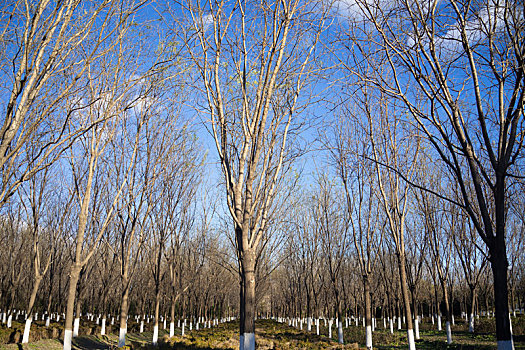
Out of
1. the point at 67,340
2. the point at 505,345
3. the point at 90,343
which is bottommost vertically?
the point at 90,343

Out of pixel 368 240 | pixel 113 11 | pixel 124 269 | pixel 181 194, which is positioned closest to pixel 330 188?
pixel 368 240

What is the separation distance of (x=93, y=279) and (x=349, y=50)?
28507 mm

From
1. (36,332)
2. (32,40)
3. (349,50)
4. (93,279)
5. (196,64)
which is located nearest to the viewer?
(32,40)

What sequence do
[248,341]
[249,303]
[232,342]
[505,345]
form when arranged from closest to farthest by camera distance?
[505,345] < [248,341] < [249,303] < [232,342]

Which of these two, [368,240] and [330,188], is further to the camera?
[330,188]

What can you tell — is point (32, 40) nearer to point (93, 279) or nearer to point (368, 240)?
point (368, 240)

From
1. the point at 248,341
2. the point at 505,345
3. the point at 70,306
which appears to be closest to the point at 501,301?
the point at 505,345

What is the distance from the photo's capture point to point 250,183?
6094mm

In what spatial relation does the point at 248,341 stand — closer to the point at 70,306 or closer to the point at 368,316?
the point at 70,306

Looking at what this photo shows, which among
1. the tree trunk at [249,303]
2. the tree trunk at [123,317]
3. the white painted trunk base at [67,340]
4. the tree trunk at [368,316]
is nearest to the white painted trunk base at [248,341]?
the tree trunk at [249,303]

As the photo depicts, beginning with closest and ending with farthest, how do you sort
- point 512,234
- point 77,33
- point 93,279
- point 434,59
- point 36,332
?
point 77,33
point 434,59
point 36,332
point 512,234
point 93,279

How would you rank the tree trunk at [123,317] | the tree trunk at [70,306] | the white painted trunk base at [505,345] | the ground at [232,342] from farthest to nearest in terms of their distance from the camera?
the tree trunk at [123,317]
the ground at [232,342]
the tree trunk at [70,306]
the white painted trunk base at [505,345]

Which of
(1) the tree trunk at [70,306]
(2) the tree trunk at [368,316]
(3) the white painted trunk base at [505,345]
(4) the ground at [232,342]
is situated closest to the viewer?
(3) the white painted trunk base at [505,345]

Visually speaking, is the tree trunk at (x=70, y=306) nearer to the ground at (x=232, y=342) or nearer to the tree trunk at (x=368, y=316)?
the ground at (x=232, y=342)
